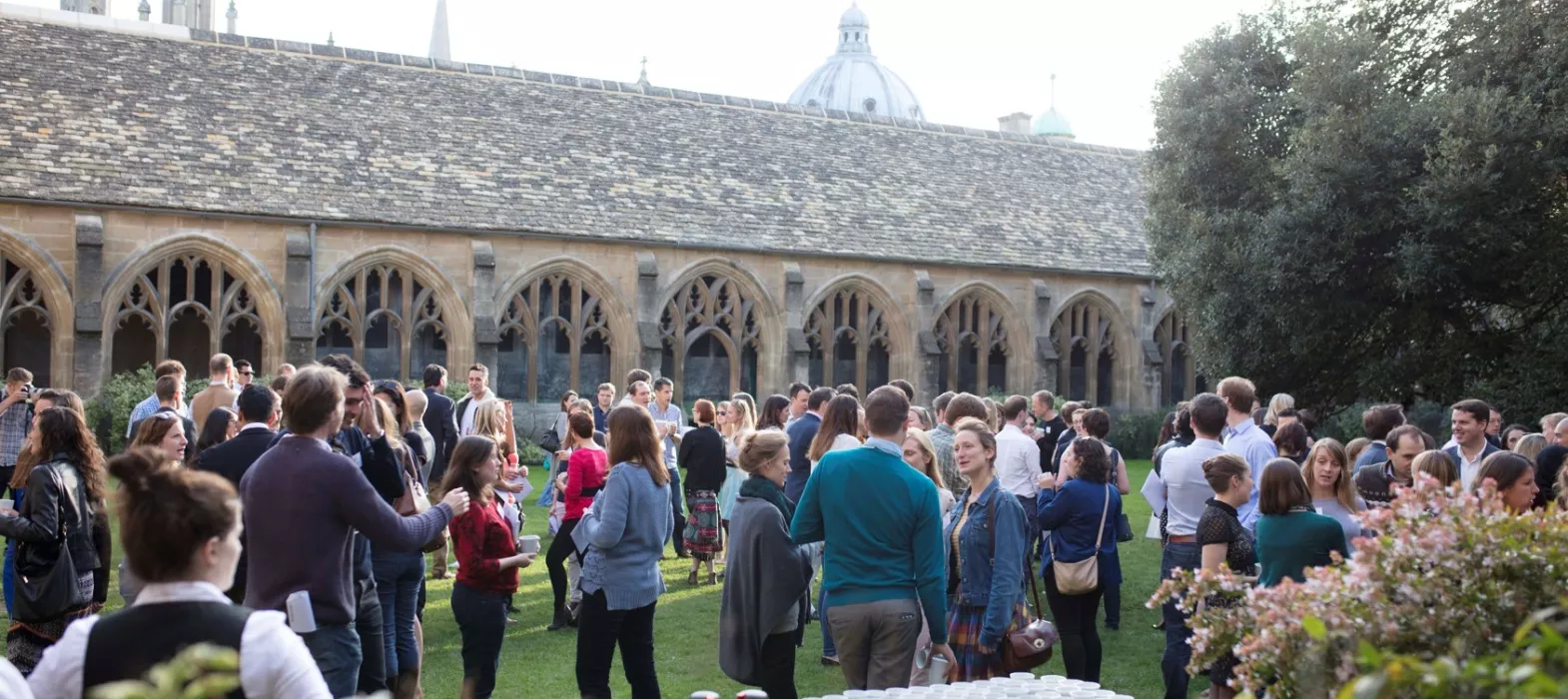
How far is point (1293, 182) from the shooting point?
16688 mm

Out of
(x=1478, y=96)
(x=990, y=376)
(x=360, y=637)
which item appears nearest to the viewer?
(x=360, y=637)

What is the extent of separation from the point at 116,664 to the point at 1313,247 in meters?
15.3

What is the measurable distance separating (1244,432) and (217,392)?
7.05 meters

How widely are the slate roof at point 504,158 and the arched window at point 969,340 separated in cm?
121

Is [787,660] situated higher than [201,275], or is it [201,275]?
[201,275]

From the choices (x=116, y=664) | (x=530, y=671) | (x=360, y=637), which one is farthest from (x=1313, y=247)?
(x=116, y=664)

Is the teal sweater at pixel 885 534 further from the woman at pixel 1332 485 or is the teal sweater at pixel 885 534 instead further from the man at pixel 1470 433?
the man at pixel 1470 433

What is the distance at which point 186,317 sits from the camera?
2331cm

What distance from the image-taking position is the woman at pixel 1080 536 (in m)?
7.73

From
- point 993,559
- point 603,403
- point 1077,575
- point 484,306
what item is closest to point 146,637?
point 993,559

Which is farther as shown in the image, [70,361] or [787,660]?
[70,361]

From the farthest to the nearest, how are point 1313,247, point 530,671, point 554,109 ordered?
point 554,109 → point 1313,247 → point 530,671

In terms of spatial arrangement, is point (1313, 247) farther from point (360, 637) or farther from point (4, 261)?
point (4, 261)

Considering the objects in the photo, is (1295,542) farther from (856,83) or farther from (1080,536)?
(856,83)
